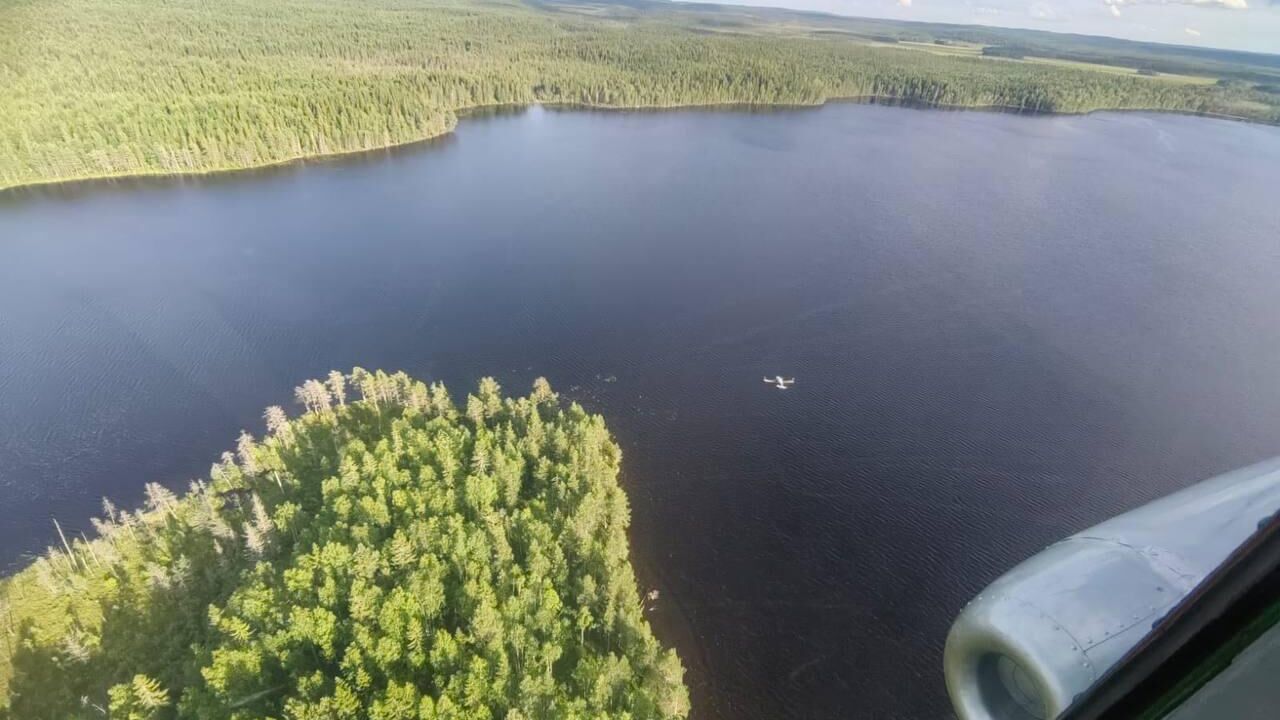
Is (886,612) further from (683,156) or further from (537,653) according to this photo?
(683,156)

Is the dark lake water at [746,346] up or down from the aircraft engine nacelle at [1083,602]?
down

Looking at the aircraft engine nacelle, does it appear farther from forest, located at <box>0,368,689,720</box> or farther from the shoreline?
→ the shoreline

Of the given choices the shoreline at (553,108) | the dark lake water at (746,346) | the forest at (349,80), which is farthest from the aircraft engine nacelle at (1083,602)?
the forest at (349,80)

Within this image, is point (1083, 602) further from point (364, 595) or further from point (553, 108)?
point (553, 108)

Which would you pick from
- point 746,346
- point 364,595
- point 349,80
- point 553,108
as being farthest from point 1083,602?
point 553,108

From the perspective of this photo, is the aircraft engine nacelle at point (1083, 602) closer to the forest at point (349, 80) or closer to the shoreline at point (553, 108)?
the shoreline at point (553, 108)

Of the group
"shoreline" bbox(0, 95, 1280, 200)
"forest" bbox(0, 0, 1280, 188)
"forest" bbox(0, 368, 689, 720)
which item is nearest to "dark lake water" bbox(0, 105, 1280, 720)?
"shoreline" bbox(0, 95, 1280, 200)
